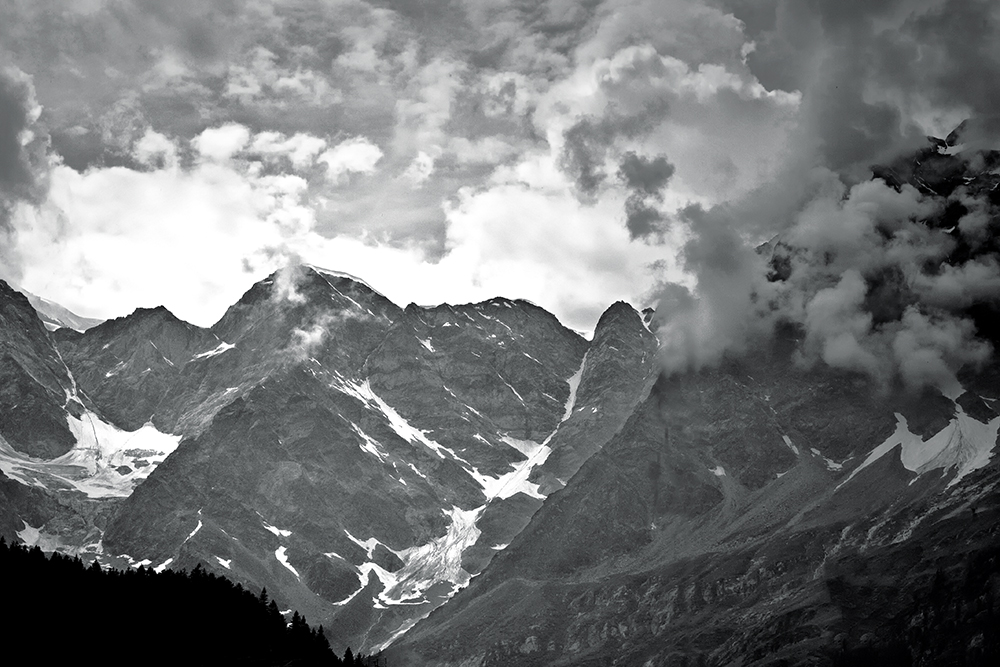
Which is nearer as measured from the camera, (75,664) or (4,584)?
(75,664)

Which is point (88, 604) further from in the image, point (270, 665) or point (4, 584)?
point (270, 665)

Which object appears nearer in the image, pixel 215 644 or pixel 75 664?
pixel 75 664

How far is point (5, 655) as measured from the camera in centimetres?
17762

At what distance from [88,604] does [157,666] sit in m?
17.0

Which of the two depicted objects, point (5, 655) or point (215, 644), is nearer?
point (5, 655)

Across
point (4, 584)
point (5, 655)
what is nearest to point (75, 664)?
point (5, 655)

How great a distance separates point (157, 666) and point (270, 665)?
50.4ft

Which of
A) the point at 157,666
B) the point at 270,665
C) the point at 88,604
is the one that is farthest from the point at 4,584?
the point at 270,665

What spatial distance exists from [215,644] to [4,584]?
101 feet

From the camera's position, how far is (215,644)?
200 metres

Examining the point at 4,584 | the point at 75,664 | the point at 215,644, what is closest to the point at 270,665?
the point at 215,644

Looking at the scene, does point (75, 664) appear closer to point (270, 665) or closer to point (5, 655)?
point (5, 655)

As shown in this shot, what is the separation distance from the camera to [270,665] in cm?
19338

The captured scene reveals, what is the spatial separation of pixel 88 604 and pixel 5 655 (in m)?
21.6
